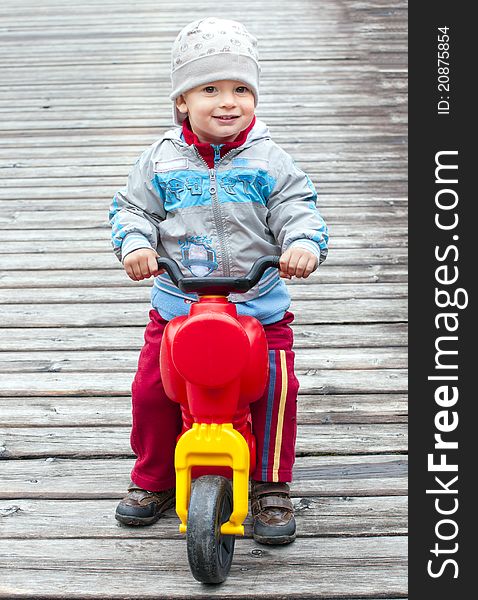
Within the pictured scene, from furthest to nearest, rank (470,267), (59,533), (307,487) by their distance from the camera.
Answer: (470,267)
(307,487)
(59,533)

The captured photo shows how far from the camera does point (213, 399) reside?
2281 millimetres

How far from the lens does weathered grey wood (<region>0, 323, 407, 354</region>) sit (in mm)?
3770

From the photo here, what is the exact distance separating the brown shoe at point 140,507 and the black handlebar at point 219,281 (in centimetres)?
61

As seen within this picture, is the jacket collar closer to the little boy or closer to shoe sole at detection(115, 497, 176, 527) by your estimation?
the little boy

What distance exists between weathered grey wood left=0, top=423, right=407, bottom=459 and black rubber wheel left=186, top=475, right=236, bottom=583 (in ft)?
2.46

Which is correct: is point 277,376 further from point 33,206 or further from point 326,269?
point 33,206

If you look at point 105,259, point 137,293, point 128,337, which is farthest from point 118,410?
point 105,259

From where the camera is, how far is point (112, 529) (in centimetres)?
260

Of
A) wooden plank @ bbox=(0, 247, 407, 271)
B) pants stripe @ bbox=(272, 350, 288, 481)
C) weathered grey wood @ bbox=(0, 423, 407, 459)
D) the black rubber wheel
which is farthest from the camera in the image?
wooden plank @ bbox=(0, 247, 407, 271)

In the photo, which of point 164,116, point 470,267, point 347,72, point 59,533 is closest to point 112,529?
point 59,533

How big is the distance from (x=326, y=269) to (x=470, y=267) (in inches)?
43.9

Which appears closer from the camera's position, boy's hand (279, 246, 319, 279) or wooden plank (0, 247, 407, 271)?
boy's hand (279, 246, 319, 279)

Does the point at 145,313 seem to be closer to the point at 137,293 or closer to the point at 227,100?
the point at 137,293

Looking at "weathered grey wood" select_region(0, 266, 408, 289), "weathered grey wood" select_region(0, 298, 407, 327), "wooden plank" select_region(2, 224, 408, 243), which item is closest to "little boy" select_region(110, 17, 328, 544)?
"weathered grey wood" select_region(0, 298, 407, 327)
